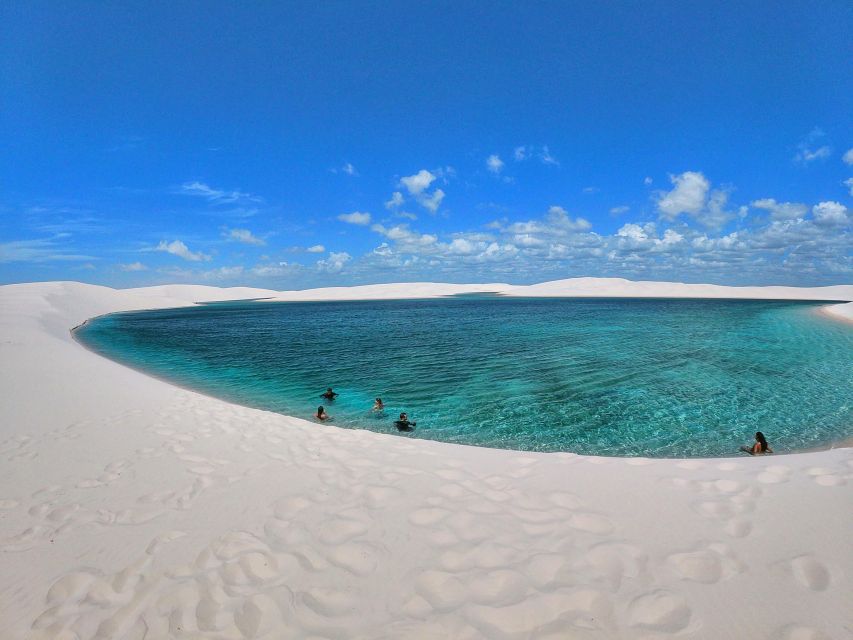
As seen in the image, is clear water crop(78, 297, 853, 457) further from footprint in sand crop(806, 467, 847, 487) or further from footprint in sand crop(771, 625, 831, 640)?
footprint in sand crop(771, 625, 831, 640)

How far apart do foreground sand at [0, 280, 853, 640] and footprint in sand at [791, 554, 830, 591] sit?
0.02 meters

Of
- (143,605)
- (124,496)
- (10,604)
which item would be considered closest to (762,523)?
(143,605)

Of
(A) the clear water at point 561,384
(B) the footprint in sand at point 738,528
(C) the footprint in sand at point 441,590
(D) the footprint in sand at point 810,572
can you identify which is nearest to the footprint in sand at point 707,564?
(B) the footprint in sand at point 738,528

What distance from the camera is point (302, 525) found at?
511cm

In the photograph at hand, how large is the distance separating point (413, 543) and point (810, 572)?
160 inches

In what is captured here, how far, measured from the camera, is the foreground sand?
3549mm

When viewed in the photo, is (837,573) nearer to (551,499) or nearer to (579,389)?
(551,499)

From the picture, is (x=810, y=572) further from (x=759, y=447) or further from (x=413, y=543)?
(x=759, y=447)

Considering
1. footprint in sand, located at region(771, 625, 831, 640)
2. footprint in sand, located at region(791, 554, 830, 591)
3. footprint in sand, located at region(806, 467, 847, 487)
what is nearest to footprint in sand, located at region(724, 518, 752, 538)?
footprint in sand, located at region(791, 554, 830, 591)

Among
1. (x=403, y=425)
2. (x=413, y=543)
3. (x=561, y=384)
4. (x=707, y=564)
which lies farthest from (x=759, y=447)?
(x=413, y=543)

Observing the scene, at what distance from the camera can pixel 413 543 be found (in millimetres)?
4711

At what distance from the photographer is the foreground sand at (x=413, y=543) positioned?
3549 millimetres

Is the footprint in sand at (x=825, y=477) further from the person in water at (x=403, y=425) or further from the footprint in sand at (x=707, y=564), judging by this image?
the person in water at (x=403, y=425)

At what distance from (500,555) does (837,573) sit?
3.24m
